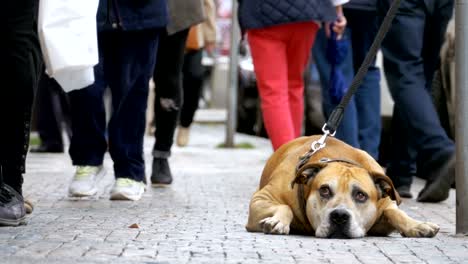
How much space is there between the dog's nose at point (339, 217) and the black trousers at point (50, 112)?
6951mm

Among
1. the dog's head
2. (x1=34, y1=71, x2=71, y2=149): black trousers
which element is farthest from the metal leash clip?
(x1=34, y1=71, x2=71, y2=149): black trousers

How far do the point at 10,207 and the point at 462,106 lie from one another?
216 cm

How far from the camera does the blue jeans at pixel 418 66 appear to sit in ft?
27.3

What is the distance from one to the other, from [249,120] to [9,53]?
1250cm

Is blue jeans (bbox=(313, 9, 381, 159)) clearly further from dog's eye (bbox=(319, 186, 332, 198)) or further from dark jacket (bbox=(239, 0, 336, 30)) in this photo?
dog's eye (bbox=(319, 186, 332, 198))

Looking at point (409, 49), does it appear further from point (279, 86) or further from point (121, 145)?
point (121, 145)

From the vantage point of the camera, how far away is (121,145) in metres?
8.05

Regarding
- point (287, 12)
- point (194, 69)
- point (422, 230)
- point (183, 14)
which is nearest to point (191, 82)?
point (194, 69)

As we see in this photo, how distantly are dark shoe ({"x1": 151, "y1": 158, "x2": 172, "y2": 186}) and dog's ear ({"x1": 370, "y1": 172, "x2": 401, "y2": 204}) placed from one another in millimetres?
3265

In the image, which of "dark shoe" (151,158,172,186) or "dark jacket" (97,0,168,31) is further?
"dark shoe" (151,158,172,186)

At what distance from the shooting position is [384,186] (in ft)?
20.0

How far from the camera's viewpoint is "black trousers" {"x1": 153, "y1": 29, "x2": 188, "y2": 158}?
8.82 m

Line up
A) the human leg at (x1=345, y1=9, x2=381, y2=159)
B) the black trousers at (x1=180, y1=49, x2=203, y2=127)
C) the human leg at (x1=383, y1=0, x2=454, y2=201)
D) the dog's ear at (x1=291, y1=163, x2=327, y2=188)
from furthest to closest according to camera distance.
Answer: the black trousers at (x1=180, y1=49, x2=203, y2=127) → the human leg at (x1=345, y1=9, x2=381, y2=159) → the human leg at (x1=383, y1=0, x2=454, y2=201) → the dog's ear at (x1=291, y1=163, x2=327, y2=188)

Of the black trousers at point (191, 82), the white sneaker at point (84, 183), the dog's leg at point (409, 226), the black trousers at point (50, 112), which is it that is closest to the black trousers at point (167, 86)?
the white sneaker at point (84, 183)
